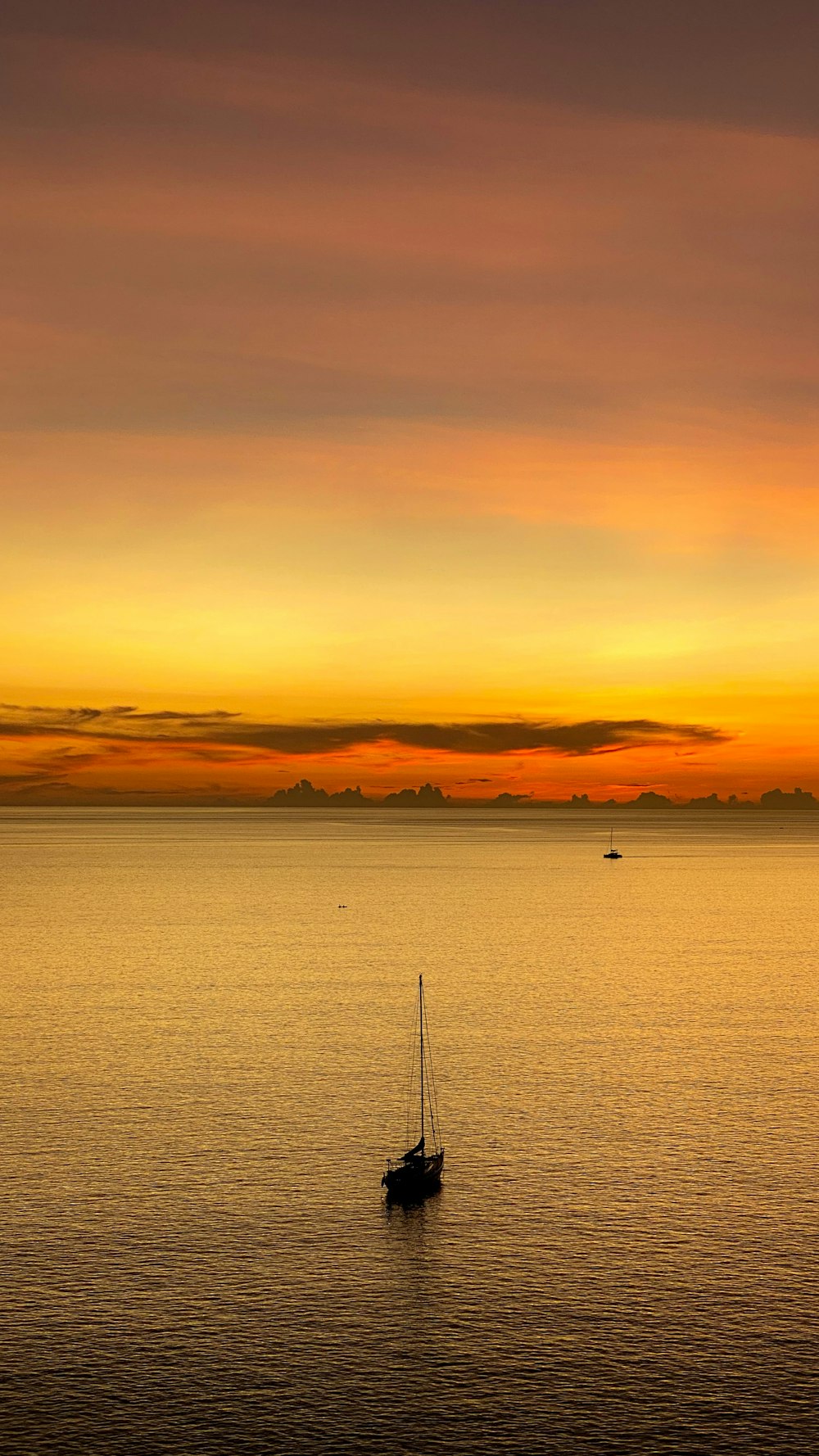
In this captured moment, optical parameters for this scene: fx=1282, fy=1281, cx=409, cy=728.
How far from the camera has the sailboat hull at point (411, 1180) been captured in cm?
8675

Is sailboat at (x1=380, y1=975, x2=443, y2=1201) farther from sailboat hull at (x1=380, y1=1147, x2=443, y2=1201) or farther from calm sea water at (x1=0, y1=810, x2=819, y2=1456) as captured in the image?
calm sea water at (x1=0, y1=810, x2=819, y2=1456)

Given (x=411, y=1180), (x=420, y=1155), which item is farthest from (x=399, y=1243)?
(x=420, y=1155)

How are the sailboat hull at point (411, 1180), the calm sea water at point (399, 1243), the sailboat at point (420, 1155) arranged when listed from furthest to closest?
the sailboat at point (420, 1155)
the sailboat hull at point (411, 1180)
the calm sea water at point (399, 1243)

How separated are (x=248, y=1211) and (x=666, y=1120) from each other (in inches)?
1536

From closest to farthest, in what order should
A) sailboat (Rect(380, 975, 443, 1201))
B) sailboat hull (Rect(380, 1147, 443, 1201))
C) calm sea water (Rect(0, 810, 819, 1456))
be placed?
1. calm sea water (Rect(0, 810, 819, 1456))
2. sailboat hull (Rect(380, 1147, 443, 1201))
3. sailboat (Rect(380, 975, 443, 1201))

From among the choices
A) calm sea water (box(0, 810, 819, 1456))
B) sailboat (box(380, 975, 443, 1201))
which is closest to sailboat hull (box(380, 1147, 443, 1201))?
sailboat (box(380, 975, 443, 1201))

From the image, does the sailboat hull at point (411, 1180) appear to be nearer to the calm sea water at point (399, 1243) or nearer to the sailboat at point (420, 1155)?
the sailboat at point (420, 1155)

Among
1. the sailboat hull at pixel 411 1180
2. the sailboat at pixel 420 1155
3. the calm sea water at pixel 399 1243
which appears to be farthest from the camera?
the sailboat at pixel 420 1155

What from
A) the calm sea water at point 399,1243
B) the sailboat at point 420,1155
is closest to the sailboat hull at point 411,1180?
the sailboat at point 420,1155

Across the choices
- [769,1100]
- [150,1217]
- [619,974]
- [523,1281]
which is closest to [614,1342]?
[523,1281]

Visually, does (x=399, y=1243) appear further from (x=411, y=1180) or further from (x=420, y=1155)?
(x=420, y=1155)

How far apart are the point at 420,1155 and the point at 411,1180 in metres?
4.07

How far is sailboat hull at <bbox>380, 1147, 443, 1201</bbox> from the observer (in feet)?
285

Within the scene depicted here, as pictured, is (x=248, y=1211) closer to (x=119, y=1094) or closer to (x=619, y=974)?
(x=119, y=1094)
